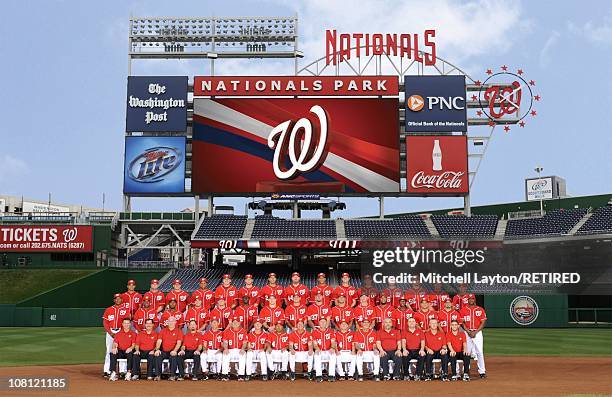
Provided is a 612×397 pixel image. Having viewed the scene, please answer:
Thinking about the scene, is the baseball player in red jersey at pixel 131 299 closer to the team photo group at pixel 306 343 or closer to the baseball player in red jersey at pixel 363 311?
the team photo group at pixel 306 343

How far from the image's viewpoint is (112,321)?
13.1 m

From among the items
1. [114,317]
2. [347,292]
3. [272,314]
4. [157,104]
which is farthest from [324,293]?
[157,104]

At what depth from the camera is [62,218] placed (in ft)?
132

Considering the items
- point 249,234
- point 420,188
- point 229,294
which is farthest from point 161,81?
point 229,294

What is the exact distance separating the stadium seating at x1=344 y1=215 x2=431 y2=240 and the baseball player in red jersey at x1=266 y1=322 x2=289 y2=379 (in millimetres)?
21368

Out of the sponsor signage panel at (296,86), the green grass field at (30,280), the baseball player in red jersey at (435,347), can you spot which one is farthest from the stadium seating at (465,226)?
the baseball player in red jersey at (435,347)

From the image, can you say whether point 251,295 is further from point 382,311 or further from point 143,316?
point 382,311

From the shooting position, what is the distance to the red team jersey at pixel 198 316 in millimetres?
13219

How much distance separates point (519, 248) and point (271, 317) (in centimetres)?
2112

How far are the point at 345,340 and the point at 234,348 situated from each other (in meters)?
2.15

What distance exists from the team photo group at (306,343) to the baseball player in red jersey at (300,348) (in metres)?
0.02

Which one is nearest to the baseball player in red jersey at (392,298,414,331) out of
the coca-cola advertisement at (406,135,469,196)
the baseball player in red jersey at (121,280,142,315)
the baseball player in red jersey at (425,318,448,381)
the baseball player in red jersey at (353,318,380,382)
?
the baseball player in red jersey at (425,318,448,381)

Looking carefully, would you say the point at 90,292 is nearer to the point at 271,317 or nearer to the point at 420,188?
the point at 420,188

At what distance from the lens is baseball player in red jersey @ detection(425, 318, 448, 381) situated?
12.5m
